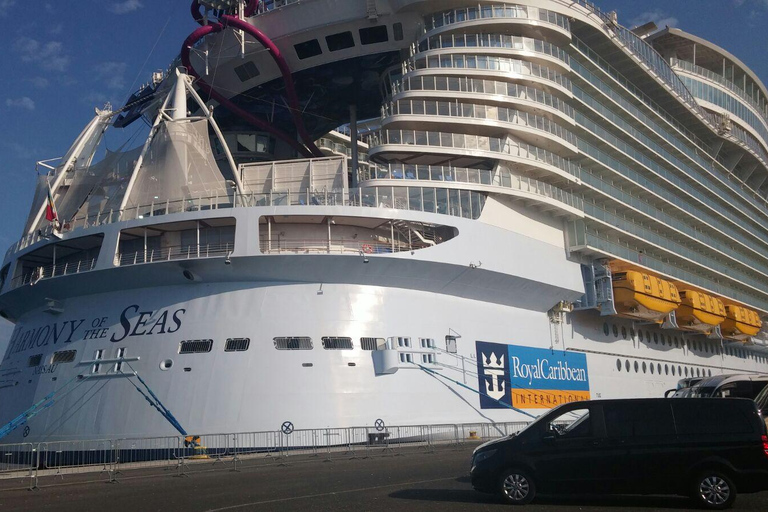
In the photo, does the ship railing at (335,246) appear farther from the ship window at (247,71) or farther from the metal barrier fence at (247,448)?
the ship window at (247,71)

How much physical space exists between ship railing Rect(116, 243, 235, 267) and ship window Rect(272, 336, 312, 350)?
3.40 meters

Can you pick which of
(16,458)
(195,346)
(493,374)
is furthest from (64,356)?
(493,374)

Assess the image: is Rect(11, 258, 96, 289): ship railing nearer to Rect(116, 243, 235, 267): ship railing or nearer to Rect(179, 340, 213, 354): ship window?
Rect(116, 243, 235, 267): ship railing

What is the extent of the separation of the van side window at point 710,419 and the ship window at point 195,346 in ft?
51.3

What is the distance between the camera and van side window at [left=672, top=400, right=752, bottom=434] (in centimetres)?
1098

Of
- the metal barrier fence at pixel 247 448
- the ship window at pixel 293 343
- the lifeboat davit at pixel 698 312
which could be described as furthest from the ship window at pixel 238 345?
the lifeboat davit at pixel 698 312

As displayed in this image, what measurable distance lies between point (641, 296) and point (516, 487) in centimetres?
2413

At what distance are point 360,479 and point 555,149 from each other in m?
20.7

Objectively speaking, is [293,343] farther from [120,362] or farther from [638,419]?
[638,419]

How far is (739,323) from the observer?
1789 inches

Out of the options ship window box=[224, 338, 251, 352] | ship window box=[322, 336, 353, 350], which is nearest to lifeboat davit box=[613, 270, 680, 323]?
ship window box=[322, 336, 353, 350]

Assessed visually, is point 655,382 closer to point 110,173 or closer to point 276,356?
point 276,356

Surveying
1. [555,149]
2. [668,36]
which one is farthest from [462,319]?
[668,36]

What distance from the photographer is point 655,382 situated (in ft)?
124
